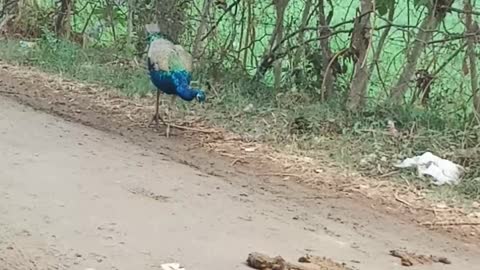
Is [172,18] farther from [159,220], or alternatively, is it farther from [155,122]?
[159,220]

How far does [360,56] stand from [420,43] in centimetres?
49

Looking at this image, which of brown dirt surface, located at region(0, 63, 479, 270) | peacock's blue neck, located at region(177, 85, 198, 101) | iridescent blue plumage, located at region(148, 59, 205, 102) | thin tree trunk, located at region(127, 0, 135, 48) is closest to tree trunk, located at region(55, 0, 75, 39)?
thin tree trunk, located at region(127, 0, 135, 48)

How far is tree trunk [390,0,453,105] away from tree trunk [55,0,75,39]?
4001mm

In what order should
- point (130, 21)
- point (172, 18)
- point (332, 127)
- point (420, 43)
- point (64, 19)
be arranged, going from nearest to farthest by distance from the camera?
point (332, 127), point (420, 43), point (172, 18), point (130, 21), point (64, 19)

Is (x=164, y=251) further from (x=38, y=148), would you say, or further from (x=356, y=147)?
(x=356, y=147)

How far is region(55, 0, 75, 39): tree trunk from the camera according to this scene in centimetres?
1009

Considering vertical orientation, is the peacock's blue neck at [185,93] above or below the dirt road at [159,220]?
above

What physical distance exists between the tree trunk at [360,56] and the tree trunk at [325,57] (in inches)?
11.1

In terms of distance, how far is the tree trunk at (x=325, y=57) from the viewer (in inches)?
304

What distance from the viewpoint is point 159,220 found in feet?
16.4

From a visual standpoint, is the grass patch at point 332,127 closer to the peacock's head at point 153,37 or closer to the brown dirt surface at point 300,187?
the brown dirt surface at point 300,187

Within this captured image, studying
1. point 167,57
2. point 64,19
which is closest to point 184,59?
point 167,57

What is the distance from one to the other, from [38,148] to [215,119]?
158cm

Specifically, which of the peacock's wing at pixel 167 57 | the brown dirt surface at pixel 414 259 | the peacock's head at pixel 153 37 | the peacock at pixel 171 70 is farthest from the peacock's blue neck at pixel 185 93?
the brown dirt surface at pixel 414 259
